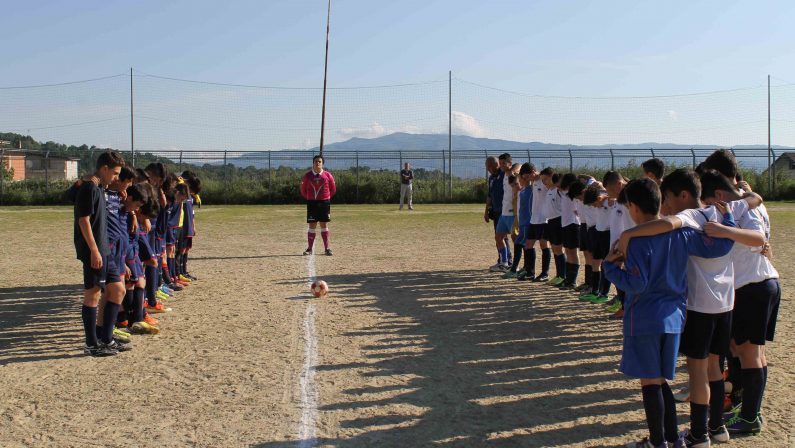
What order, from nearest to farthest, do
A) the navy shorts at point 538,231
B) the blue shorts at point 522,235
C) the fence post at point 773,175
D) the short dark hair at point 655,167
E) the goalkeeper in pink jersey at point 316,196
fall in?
the short dark hair at point 655,167 < the navy shorts at point 538,231 < the blue shorts at point 522,235 < the goalkeeper in pink jersey at point 316,196 < the fence post at point 773,175

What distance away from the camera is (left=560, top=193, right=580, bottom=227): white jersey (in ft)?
31.9

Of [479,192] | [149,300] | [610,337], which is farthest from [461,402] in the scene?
[479,192]

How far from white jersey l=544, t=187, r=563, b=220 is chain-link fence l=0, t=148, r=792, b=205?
1020 inches

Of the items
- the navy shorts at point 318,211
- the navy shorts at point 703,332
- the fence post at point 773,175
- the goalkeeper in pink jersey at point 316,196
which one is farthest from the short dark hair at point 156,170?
the fence post at point 773,175

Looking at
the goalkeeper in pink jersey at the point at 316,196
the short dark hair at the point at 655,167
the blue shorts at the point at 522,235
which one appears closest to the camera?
the short dark hair at the point at 655,167

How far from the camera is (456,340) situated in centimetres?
696

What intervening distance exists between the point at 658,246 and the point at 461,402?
74.6 inches

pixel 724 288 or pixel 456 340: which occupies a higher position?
pixel 724 288

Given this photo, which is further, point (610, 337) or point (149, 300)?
point (149, 300)

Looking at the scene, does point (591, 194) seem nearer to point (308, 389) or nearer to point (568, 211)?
point (568, 211)

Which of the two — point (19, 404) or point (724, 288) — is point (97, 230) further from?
point (724, 288)

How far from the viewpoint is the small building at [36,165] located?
115 feet

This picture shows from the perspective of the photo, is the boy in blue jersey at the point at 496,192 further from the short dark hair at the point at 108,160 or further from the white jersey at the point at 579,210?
the short dark hair at the point at 108,160

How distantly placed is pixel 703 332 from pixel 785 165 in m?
38.4
